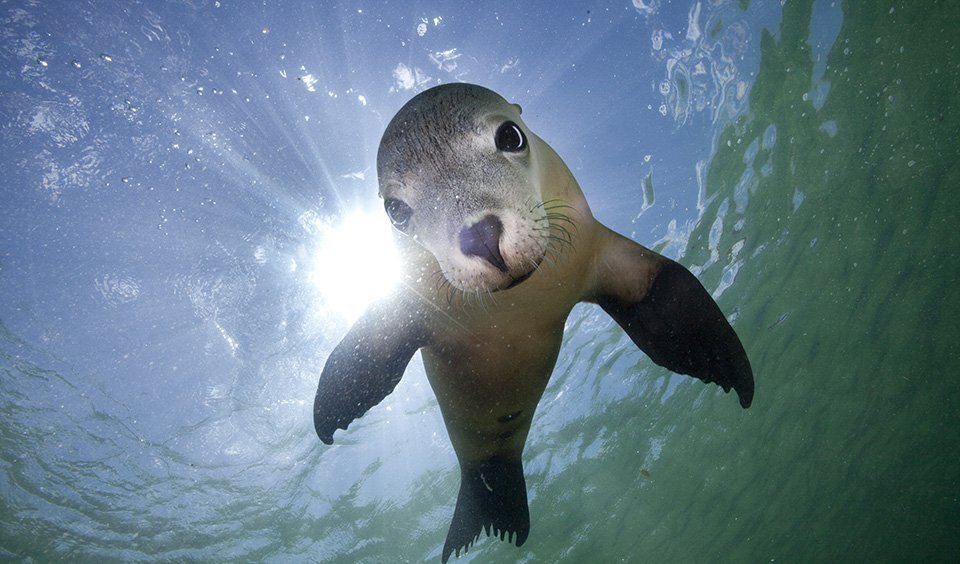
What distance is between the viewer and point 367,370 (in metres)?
2.87

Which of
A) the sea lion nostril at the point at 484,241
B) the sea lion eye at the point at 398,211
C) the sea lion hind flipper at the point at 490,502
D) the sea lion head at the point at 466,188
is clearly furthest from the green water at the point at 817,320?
the sea lion nostril at the point at 484,241

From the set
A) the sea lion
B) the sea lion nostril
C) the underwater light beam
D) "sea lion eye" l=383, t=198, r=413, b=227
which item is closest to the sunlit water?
the underwater light beam

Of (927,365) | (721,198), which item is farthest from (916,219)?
(927,365)

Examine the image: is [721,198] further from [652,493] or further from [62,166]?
[652,493]

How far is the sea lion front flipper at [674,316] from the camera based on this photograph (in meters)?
2.95

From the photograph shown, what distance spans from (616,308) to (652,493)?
1519cm

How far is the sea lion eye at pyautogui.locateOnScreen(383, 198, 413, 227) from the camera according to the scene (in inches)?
81.7

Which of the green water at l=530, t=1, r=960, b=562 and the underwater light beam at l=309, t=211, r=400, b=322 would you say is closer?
the underwater light beam at l=309, t=211, r=400, b=322

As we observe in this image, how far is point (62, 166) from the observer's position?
5719 mm

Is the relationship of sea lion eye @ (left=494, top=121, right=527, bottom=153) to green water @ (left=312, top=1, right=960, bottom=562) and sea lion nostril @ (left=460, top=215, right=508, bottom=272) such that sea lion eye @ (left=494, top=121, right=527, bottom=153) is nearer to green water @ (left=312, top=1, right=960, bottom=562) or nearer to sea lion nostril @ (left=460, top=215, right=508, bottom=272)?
sea lion nostril @ (left=460, top=215, right=508, bottom=272)

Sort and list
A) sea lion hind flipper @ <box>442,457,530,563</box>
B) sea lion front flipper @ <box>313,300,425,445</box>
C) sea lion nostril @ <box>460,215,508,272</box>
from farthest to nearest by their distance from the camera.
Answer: sea lion hind flipper @ <box>442,457,530,563</box>, sea lion front flipper @ <box>313,300,425,445</box>, sea lion nostril @ <box>460,215,508,272</box>

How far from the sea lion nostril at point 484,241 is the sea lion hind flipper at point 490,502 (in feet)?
8.04

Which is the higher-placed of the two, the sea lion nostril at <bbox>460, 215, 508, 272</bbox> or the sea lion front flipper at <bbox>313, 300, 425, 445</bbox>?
the sea lion front flipper at <bbox>313, 300, 425, 445</bbox>

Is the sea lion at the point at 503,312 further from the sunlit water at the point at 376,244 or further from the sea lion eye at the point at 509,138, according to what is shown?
the sunlit water at the point at 376,244
